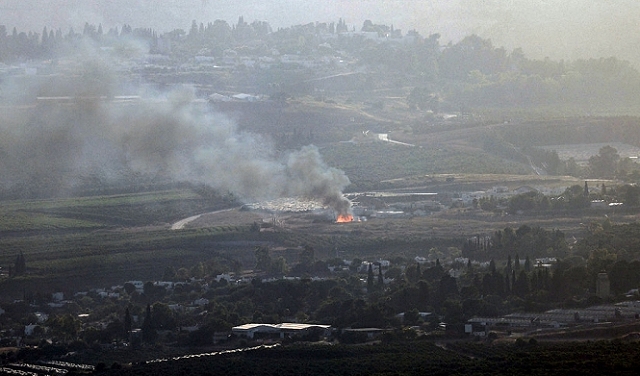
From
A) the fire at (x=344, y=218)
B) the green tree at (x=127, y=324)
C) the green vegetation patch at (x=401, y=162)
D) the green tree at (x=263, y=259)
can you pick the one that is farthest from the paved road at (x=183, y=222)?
the green tree at (x=127, y=324)

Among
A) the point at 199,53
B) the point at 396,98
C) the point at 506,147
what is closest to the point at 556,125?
the point at 506,147

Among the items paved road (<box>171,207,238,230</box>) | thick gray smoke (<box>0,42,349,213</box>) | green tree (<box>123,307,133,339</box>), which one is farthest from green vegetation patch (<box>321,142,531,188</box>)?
green tree (<box>123,307,133,339</box>)

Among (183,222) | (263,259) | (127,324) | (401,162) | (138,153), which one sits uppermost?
(138,153)

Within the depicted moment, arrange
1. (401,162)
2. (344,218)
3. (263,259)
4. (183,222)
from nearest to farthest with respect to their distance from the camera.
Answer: (263,259), (344,218), (183,222), (401,162)

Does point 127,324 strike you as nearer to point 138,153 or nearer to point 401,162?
point 138,153

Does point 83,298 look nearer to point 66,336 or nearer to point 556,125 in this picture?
point 66,336

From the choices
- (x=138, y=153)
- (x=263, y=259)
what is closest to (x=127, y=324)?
(x=263, y=259)

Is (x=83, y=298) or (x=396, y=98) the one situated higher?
(x=396, y=98)

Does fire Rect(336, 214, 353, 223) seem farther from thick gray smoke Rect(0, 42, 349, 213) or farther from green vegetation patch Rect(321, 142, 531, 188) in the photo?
green vegetation patch Rect(321, 142, 531, 188)
